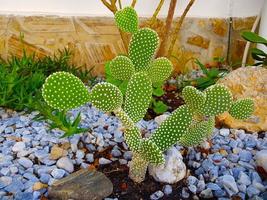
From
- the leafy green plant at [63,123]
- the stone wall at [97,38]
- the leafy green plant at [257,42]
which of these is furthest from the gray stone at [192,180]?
the stone wall at [97,38]

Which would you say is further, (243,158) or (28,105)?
(28,105)

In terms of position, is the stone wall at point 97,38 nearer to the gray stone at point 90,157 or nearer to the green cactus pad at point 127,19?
the gray stone at point 90,157

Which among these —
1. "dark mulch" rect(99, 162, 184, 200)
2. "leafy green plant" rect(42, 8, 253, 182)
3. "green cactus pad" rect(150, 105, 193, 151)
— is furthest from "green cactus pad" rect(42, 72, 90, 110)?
"dark mulch" rect(99, 162, 184, 200)

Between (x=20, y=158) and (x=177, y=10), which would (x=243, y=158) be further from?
(x=177, y=10)

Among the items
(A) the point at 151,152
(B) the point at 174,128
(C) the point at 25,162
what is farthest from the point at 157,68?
(C) the point at 25,162

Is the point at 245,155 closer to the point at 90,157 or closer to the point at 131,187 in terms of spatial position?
the point at 131,187

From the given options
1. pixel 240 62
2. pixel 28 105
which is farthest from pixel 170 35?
pixel 28 105

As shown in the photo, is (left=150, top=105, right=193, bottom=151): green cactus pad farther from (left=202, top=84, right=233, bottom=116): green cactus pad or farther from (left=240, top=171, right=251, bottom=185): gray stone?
(left=240, top=171, right=251, bottom=185): gray stone

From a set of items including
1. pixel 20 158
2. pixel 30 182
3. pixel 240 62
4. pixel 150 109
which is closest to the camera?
pixel 30 182
